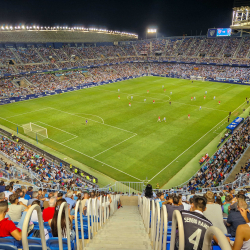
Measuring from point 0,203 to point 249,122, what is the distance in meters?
33.8

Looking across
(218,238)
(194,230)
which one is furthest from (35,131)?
(218,238)

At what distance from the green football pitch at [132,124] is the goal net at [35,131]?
0.87 m

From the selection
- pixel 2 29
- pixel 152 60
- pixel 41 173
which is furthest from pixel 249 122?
pixel 152 60

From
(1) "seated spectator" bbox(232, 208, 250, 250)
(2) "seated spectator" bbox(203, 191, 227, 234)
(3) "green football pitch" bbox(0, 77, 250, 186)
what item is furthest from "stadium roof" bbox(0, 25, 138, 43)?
(1) "seated spectator" bbox(232, 208, 250, 250)

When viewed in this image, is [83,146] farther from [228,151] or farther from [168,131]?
[228,151]

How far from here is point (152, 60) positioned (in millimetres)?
98625

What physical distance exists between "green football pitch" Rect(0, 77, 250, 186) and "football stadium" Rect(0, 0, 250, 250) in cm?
19

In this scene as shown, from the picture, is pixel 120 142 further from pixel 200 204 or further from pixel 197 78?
pixel 197 78

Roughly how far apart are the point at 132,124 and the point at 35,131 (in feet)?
50.1

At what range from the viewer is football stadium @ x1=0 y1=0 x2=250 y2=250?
14.4ft

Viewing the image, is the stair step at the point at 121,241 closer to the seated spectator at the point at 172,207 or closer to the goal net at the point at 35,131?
the seated spectator at the point at 172,207

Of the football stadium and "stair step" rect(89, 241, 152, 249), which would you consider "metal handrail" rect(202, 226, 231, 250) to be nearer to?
the football stadium

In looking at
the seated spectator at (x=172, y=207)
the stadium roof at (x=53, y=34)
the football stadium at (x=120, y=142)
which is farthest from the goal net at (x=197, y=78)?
the seated spectator at (x=172, y=207)

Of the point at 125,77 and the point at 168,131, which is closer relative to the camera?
the point at 168,131
